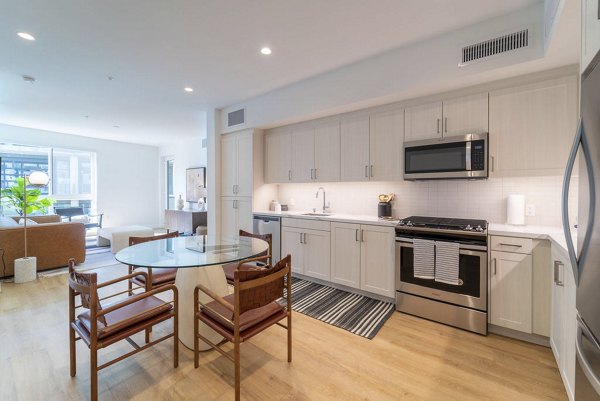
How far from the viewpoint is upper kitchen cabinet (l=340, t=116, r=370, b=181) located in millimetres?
3338

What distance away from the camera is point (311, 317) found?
2.76 metres

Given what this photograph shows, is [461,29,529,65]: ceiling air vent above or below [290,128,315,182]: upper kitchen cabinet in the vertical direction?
above

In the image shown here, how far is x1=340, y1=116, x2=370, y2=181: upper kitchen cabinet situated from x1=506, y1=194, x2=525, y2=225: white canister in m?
1.45

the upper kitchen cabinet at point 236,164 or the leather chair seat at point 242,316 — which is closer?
the leather chair seat at point 242,316

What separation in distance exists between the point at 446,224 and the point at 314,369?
1.78m

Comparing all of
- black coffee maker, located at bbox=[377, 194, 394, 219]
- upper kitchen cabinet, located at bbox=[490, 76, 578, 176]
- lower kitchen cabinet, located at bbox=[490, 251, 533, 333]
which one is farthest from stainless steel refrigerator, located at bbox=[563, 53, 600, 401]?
black coffee maker, located at bbox=[377, 194, 394, 219]

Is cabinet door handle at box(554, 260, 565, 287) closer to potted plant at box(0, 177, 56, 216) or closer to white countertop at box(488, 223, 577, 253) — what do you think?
→ white countertop at box(488, 223, 577, 253)

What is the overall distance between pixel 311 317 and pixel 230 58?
294cm

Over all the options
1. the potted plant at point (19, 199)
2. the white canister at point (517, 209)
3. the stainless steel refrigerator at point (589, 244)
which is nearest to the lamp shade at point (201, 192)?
the potted plant at point (19, 199)

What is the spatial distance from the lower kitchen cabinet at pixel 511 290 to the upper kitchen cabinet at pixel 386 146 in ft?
4.19

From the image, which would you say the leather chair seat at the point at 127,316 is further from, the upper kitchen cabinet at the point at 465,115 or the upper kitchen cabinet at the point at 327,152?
the upper kitchen cabinet at the point at 465,115

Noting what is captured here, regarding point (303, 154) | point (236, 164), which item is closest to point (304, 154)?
point (303, 154)

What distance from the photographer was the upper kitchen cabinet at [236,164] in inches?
172

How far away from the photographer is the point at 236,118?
447 cm
